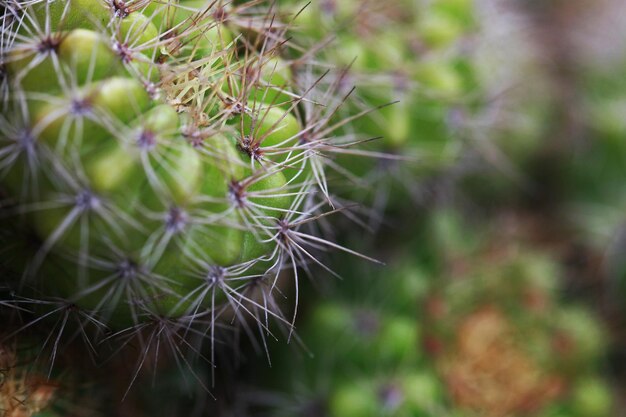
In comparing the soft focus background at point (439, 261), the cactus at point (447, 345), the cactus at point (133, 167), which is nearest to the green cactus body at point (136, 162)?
the cactus at point (133, 167)

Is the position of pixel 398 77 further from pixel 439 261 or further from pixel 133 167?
pixel 133 167

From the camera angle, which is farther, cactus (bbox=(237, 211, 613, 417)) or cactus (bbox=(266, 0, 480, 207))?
cactus (bbox=(237, 211, 613, 417))

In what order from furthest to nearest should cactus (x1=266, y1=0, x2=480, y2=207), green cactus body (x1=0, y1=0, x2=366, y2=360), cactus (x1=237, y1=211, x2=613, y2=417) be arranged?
cactus (x1=237, y1=211, x2=613, y2=417), cactus (x1=266, y1=0, x2=480, y2=207), green cactus body (x1=0, y1=0, x2=366, y2=360)

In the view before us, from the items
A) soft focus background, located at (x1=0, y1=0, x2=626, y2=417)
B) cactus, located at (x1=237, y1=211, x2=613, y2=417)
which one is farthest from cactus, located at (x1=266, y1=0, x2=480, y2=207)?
cactus, located at (x1=237, y1=211, x2=613, y2=417)

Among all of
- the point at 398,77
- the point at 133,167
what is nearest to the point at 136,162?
the point at 133,167

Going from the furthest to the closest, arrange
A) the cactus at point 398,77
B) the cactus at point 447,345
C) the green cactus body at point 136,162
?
the cactus at point 447,345
the cactus at point 398,77
the green cactus body at point 136,162

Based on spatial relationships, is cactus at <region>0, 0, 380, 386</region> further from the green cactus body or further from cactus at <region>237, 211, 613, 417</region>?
cactus at <region>237, 211, 613, 417</region>

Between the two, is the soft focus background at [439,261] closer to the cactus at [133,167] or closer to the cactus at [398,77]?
the cactus at [398,77]

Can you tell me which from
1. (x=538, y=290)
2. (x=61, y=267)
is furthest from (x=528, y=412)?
(x=61, y=267)
